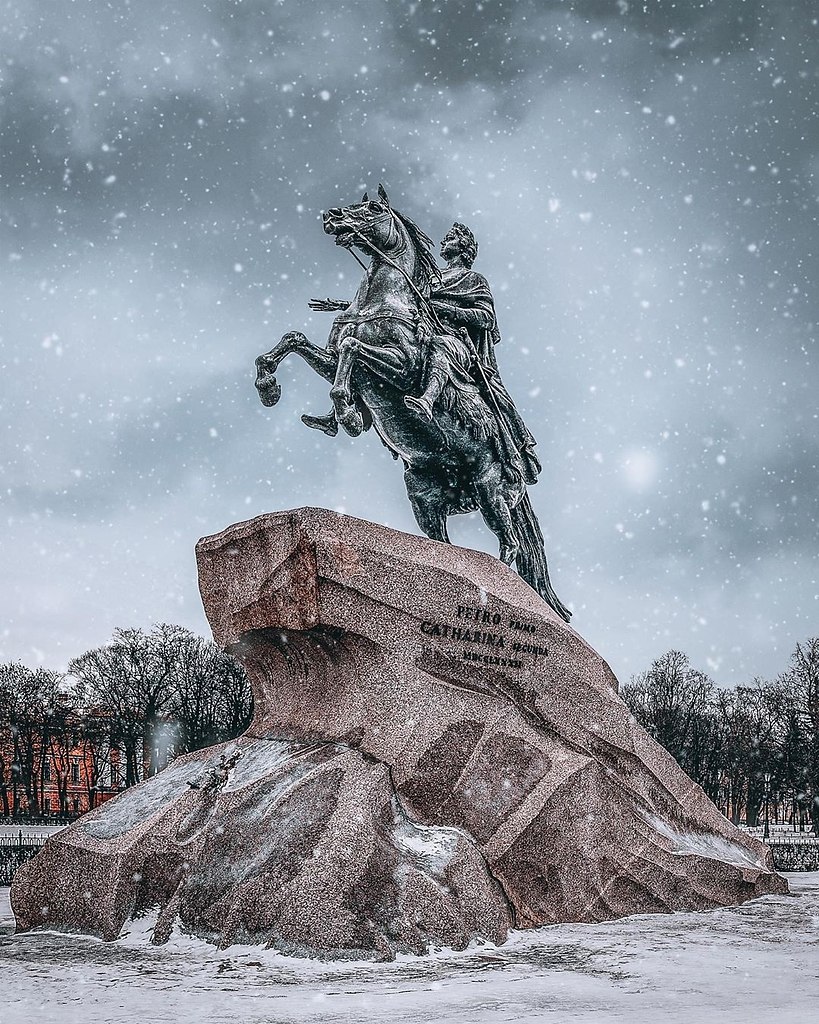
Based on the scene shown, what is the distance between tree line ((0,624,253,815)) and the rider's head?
84.2ft

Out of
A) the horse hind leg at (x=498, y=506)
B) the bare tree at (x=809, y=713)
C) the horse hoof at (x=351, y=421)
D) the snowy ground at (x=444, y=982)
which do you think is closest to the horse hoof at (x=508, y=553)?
the horse hind leg at (x=498, y=506)

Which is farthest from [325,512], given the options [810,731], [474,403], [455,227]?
[810,731]

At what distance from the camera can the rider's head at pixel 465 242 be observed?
13.7m

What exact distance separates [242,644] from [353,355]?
3.26 m

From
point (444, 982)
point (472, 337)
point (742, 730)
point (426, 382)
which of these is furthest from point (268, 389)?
point (742, 730)

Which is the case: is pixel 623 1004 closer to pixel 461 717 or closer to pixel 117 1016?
pixel 117 1016

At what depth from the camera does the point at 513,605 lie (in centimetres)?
906

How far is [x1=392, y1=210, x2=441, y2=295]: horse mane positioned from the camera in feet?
38.3

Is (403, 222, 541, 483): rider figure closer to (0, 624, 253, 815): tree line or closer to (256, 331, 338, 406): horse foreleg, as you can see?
(256, 331, 338, 406): horse foreleg

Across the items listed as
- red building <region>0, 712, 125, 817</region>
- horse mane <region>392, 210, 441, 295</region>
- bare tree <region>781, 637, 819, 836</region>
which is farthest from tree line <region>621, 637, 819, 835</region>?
horse mane <region>392, 210, 441, 295</region>

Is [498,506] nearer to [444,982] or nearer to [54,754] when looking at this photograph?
[444,982]

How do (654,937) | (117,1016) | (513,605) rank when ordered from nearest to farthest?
(117,1016) → (654,937) → (513,605)

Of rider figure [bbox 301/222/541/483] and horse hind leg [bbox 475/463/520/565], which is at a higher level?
rider figure [bbox 301/222/541/483]

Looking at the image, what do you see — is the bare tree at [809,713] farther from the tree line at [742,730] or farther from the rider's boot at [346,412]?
the rider's boot at [346,412]
